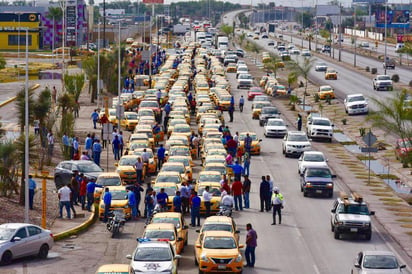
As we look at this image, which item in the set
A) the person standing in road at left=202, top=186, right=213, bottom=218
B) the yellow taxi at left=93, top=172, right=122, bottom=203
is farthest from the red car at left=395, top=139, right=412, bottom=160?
the yellow taxi at left=93, top=172, right=122, bottom=203

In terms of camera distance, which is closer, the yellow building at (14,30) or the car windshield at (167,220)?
the car windshield at (167,220)

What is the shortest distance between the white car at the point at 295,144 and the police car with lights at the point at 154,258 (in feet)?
84.7

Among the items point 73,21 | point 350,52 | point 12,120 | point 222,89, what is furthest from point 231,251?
point 350,52

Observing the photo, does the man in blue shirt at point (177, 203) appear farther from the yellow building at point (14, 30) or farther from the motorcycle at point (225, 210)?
the yellow building at point (14, 30)

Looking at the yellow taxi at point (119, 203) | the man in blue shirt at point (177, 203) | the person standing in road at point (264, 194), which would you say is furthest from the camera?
the person standing in road at point (264, 194)

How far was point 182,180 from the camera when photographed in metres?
40.7

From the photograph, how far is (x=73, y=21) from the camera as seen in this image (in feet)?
441

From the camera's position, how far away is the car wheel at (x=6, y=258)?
94.3 feet

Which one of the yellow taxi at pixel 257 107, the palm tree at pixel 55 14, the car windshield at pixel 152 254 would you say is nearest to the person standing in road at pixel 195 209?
the car windshield at pixel 152 254

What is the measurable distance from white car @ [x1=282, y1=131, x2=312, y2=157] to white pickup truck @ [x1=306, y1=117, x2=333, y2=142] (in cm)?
672

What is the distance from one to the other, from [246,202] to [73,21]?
3864 inches

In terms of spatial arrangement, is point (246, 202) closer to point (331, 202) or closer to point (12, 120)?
point (331, 202)

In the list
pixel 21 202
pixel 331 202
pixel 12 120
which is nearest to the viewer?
pixel 21 202

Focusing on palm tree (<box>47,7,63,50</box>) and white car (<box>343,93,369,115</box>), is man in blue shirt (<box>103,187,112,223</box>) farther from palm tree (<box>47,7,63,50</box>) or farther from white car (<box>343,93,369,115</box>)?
palm tree (<box>47,7,63,50</box>)
